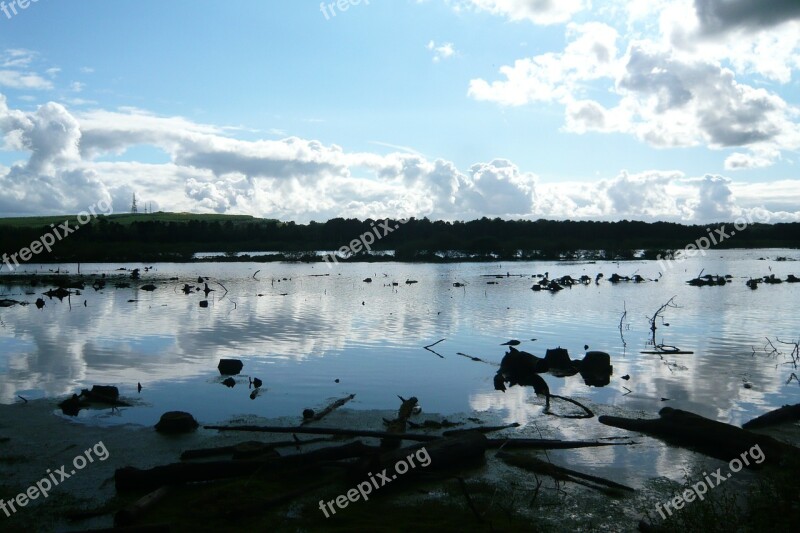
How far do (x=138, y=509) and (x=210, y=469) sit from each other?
151 centimetres

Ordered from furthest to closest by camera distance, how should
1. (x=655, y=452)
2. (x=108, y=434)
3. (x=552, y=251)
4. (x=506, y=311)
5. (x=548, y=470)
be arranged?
1. (x=552, y=251)
2. (x=506, y=311)
3. (x=108, y=434)
4. (x=655, y=452)
5. (x=548, y=470)

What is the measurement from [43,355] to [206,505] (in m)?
17.1

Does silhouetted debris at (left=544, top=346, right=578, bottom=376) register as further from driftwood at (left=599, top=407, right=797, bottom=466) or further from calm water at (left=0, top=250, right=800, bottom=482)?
driftwood at (left=599, top=407, right=797, bottom=466)

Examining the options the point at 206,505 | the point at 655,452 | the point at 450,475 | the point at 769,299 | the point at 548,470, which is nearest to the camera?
the point at 206,505

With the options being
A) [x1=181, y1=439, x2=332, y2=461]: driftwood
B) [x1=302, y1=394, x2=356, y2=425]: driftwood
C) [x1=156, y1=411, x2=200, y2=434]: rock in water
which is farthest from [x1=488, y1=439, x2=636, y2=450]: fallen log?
[x1=156, y1=411, x2=200, y2=434]: rock in water

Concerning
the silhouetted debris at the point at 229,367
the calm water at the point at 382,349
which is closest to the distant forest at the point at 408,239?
the calm water at the point at 382,349

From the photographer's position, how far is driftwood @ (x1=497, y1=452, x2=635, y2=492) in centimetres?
896

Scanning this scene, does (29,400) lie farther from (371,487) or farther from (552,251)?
(552,251)

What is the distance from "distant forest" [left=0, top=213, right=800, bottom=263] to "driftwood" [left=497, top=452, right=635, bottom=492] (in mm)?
106139

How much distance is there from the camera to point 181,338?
26.0m

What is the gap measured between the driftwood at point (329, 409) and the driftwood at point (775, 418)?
854cm

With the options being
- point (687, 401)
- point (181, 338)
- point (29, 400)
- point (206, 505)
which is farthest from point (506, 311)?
point (206, 505)

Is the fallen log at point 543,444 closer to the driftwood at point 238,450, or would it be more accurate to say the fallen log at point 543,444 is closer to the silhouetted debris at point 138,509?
the driftwood at point 238,450

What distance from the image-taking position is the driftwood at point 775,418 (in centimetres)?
1232
